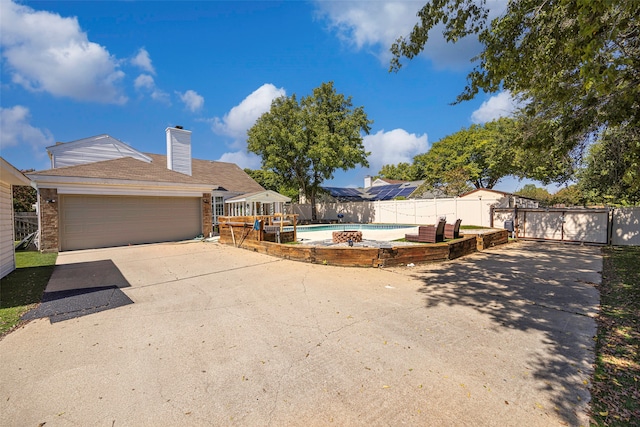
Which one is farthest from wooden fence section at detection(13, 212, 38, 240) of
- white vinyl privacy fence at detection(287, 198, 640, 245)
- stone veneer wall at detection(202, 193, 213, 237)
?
white vinyl privacy fence at detection(287, 198, 640, 245)

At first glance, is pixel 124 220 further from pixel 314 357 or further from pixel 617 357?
pixel 617 357

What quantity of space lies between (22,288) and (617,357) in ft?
33.5

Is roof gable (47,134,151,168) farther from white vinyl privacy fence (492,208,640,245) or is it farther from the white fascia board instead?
white vinyl privacy fence (492,208,640,245)

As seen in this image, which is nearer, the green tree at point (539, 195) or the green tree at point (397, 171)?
the green tree at point (539, 195)

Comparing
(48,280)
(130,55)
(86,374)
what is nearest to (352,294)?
(86,374)

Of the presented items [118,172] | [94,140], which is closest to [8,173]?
[118,172]

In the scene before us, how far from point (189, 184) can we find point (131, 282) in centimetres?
887

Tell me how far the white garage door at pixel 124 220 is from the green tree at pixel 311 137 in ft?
36.3

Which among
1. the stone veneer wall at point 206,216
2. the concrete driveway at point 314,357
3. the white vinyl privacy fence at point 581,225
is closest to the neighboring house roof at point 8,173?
the concrete driveway at point 314,357

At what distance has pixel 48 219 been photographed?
442 inches

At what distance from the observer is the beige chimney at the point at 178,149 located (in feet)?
58.5

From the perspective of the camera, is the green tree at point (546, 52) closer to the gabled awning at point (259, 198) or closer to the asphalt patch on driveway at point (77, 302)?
the asphalt patch on driveway at point (77, 302)

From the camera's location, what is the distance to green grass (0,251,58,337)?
4422mm

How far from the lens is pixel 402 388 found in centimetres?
258
